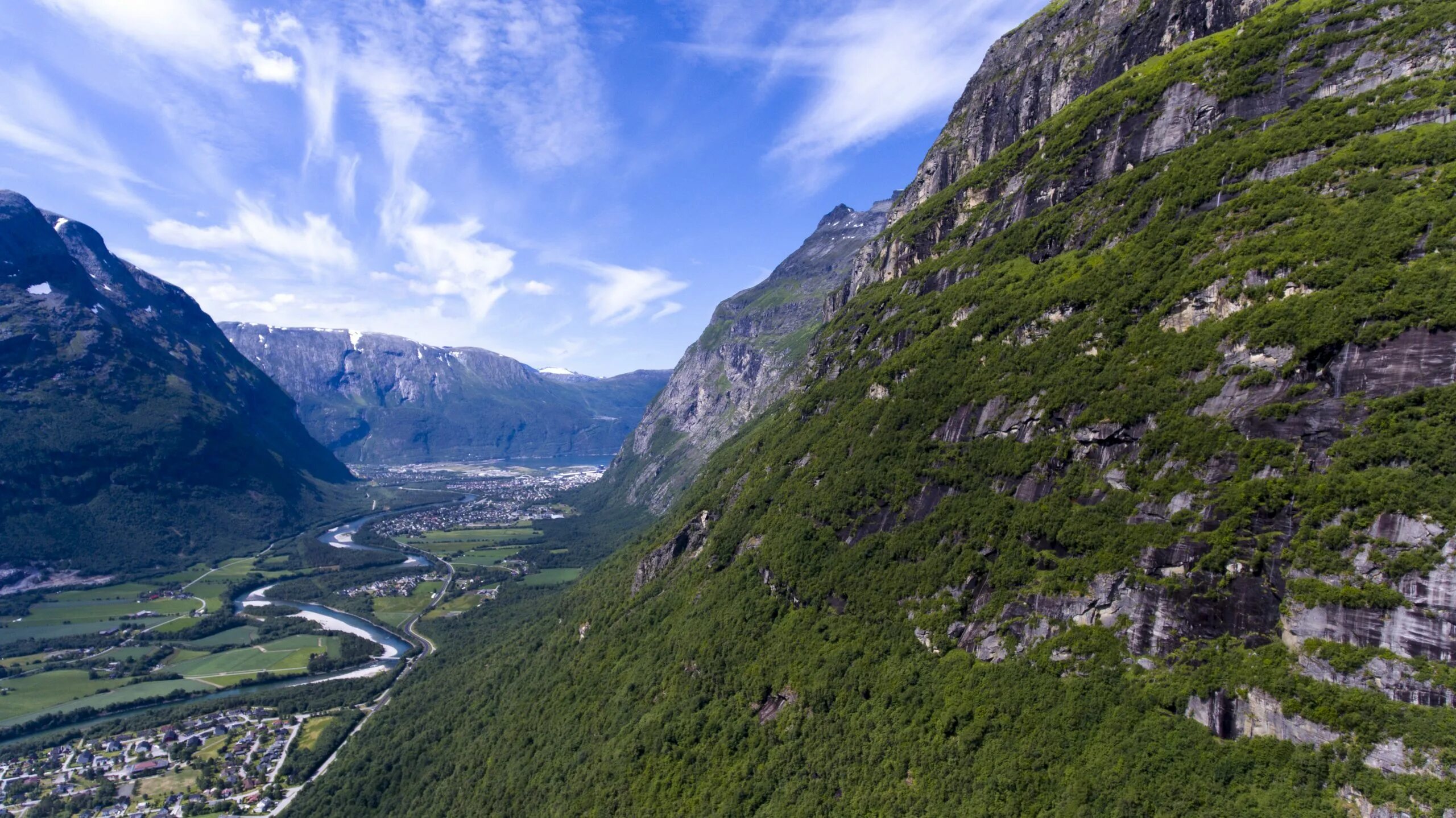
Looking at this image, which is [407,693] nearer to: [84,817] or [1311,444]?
[84,817]

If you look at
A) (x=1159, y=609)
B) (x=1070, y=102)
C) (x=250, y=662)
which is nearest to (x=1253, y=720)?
(x=1159, y=609)

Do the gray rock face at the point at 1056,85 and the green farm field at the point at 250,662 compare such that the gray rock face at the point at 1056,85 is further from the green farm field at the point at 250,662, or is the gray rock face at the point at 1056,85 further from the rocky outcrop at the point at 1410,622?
the green farm field at the point at 250,662

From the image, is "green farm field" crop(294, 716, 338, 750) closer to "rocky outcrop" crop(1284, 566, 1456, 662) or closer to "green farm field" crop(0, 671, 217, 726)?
"green farm field" crop(0, 671, 217, 726)

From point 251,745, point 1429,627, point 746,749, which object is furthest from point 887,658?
point 251,745

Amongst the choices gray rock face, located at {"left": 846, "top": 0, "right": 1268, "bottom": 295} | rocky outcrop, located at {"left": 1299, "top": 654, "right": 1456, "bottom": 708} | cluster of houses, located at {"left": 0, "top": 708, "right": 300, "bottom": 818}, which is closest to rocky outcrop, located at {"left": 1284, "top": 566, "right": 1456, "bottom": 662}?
rocky outcrop, located at {"left": 1299, "top": 654, "right": 1456, "bottom": 708}

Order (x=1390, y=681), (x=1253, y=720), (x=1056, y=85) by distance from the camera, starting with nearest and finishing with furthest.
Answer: (x=1390, y=681) < (x=1253, y=720) < (x=1056, y=85)

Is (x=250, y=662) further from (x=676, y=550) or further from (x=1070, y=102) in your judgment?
(x=1070, y=102)
